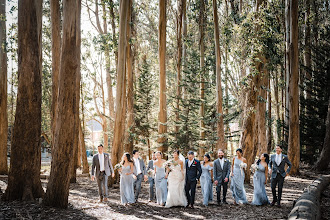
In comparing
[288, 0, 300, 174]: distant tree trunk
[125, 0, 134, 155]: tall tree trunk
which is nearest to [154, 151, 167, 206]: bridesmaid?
[125, 0, 134, 155]: tall tree trunk

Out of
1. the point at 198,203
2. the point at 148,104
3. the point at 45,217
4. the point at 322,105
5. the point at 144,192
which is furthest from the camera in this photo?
the point at 148,104

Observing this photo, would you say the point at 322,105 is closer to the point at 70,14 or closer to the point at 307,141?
the point at 307,141

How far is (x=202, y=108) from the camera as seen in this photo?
22891mm

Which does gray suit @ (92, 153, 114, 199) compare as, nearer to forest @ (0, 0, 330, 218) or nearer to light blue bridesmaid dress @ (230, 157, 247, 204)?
forest @ (0, 0, 330, 218)

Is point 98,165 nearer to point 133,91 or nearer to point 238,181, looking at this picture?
point 238,181

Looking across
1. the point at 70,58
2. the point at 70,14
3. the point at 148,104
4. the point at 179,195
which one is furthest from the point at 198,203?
the point at 148,104

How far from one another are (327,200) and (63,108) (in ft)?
34.4

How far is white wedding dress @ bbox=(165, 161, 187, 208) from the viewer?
431 inches

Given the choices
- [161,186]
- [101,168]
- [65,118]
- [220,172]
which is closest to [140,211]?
[161,186]

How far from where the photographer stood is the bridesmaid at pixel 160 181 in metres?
11.8

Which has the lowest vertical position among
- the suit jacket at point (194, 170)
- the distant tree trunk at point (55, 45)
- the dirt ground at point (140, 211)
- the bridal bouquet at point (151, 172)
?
the dirt ground at point (140, 211)

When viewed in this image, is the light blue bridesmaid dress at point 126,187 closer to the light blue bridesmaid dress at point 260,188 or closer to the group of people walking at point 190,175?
the group of people walking at point 190,175

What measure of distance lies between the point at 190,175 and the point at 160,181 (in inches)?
68.8

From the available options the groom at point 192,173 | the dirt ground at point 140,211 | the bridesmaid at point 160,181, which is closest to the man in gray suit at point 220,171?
the dirt ground at point 140,211
